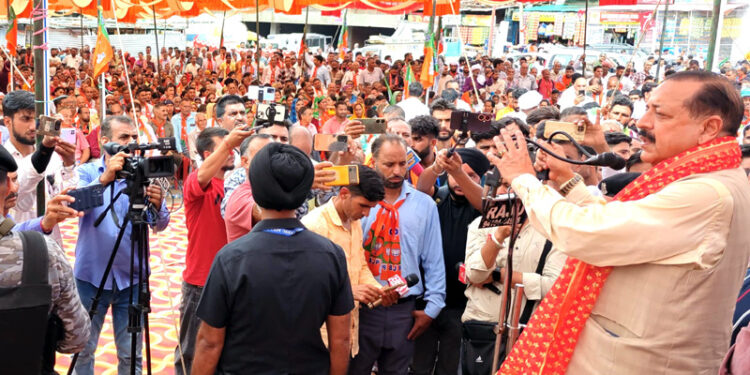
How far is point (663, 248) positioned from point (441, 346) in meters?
2.08

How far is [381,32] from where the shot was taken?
126ft

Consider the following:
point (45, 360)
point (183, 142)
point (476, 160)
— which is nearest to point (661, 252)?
point (45, 360)

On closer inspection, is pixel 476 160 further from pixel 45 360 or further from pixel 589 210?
pixel 45 360

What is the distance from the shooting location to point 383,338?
3221mm

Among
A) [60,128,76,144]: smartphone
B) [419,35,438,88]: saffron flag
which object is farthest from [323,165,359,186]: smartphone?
[419,35,438,88]: saffron flag

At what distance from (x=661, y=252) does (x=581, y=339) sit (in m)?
0.36

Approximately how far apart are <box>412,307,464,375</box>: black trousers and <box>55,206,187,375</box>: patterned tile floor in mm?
1261

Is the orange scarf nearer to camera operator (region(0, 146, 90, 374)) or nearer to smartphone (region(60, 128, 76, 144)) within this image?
camera operator (region(0, 146, 90, 374))

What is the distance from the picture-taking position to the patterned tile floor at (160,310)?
417 centimetres

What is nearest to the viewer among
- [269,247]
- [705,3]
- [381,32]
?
[269,247]

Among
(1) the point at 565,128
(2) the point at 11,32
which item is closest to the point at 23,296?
(1) the point at 565,128

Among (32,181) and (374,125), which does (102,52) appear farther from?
(374,125)

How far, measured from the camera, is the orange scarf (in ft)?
5.97

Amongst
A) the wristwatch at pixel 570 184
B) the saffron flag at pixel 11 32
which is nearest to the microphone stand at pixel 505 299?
the wristwatch at pixel 570 184
